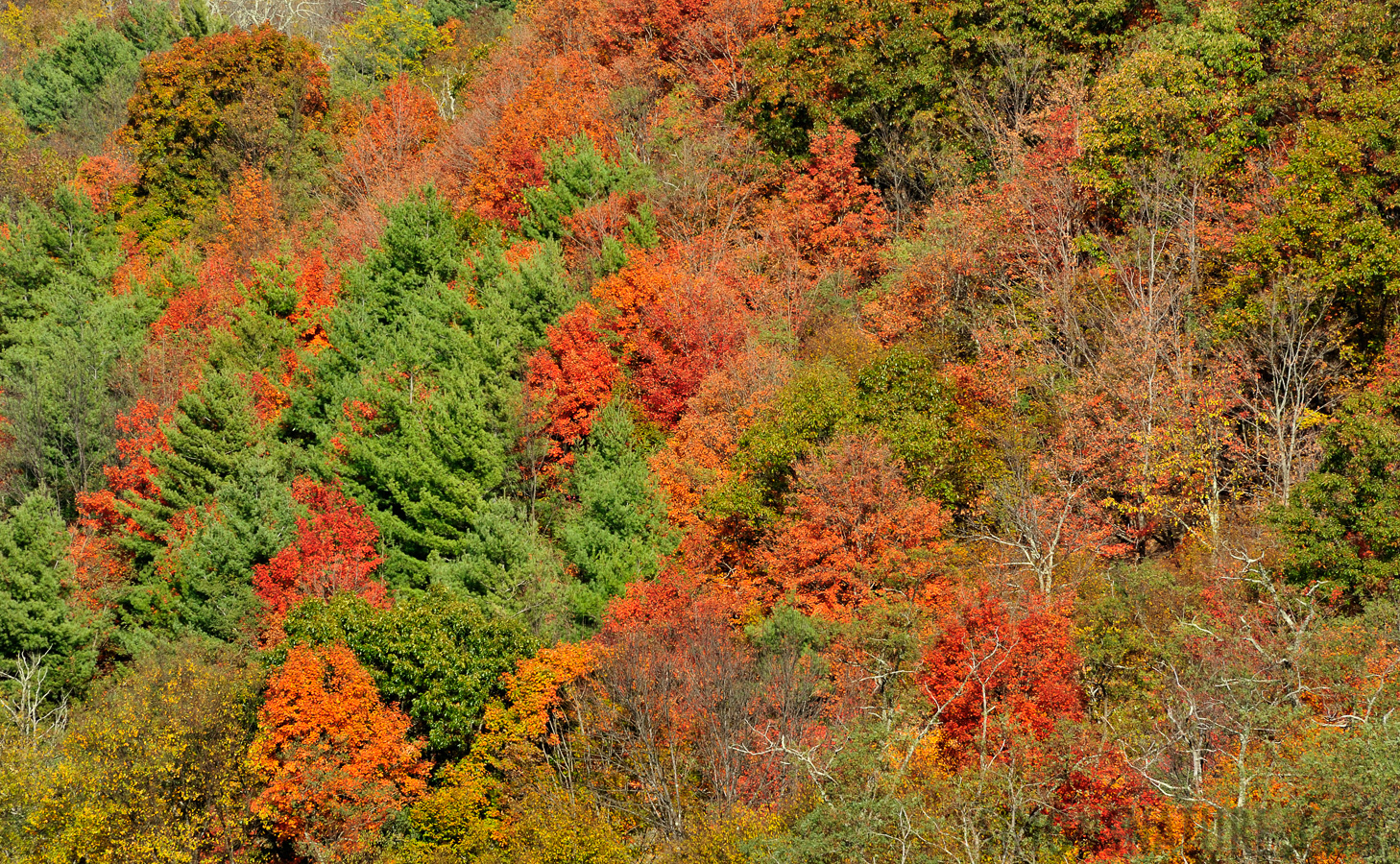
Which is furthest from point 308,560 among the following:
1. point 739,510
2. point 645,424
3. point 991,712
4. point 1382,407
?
point 1382,407

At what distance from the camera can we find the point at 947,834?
25.6 m

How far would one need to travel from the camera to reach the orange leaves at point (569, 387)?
5431cm

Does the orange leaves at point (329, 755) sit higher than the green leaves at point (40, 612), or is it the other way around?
the green leaves at point (40, 612)

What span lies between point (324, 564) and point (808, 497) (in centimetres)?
1892

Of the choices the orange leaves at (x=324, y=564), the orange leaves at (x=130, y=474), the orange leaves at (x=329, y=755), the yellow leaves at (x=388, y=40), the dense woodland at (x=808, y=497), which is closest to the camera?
the dense woodland at (x=808, y=497)

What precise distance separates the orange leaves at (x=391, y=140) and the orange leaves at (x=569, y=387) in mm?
31347

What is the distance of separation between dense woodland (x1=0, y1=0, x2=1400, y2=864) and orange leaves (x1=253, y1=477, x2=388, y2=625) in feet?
0.76

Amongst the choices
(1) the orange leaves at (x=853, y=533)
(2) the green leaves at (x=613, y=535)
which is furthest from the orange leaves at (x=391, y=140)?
(1) the orange leaves at (x=853, y=533)

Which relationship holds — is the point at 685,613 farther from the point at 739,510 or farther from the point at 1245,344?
the point at 1245,344

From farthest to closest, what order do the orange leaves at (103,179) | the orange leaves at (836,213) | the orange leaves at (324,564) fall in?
the orange leaves at (103,179) → the orange leaves at (836,213) → the orange leaves at (324,564)

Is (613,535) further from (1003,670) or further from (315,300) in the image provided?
(315,300)

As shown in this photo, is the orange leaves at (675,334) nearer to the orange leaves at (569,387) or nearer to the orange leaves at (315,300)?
the orange leaves at (569,387)

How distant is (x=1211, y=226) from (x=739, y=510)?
16857 millimetres

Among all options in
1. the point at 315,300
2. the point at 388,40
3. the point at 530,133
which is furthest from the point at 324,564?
the point at 388,40
